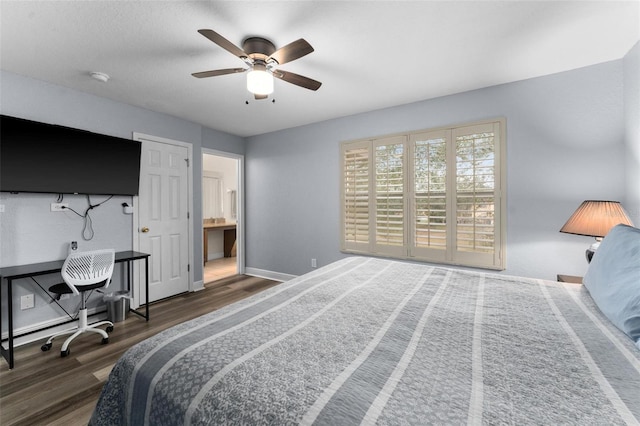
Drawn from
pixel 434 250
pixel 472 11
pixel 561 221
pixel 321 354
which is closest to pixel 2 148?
pixel 321 354

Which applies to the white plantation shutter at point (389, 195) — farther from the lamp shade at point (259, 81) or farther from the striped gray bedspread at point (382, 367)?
the striped gray bedspread at point (382, 367)

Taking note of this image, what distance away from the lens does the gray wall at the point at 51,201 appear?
256 centimetres

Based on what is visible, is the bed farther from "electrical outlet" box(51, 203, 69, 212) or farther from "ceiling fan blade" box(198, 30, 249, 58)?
"electrical outlet" box(51, 203, 69, 212)

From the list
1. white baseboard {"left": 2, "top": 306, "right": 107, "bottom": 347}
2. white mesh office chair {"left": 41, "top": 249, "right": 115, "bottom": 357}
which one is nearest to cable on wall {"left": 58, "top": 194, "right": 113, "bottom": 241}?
white mesh office chair {"left": 41, "top": 249, "right": 115, "bottom": 357}

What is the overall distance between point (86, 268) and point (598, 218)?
13.7 ft

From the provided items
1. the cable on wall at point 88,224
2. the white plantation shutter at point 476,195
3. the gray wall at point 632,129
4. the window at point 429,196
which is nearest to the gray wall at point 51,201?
the cable on wall at point 88,224

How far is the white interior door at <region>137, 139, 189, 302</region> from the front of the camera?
355 cm

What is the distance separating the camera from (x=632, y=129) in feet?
7.20

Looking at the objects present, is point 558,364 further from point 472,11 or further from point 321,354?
point 472,11

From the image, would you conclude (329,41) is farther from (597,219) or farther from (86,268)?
(86,268)

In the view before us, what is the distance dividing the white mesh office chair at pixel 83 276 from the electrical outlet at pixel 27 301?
40cm

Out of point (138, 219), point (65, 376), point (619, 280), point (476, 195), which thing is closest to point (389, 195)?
point (476, 195)

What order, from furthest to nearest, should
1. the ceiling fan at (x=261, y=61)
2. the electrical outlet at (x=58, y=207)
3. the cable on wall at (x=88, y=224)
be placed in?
1. the cable on wall at (x=88, y=224)
2. the electrical outlet at (x=58, y=207)
3. the ceiling fan at (x=261, y=61)

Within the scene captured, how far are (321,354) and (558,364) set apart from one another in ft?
2.49
